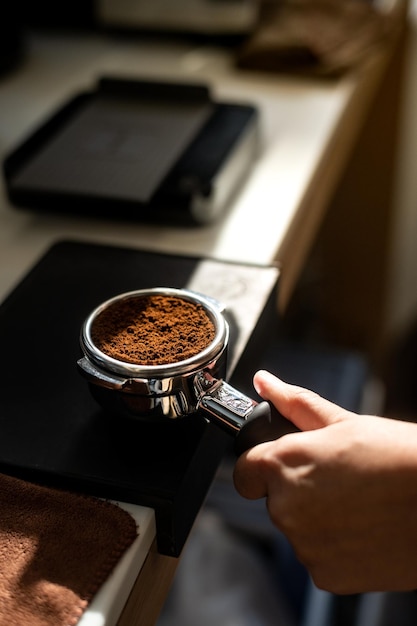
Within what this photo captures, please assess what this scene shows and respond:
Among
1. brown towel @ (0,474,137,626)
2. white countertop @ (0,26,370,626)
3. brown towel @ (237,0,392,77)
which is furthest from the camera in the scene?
brown towel @ (237,0,392,77)

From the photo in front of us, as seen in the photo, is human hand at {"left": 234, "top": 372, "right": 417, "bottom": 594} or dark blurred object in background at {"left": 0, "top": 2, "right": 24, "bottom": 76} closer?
human hand at {"left": 234, "top": 372, "right": 417, "bottom": 594}

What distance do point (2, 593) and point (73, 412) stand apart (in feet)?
0.43

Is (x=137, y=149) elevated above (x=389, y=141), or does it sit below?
above

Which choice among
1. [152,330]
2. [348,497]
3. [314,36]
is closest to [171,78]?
[314,36]

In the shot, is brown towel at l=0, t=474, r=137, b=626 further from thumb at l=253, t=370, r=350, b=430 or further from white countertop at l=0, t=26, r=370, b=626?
thumb at l=253, t=370, r=350, b=430

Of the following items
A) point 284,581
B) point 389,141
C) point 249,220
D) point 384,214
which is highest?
point 249,220

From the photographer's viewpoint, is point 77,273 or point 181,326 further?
point 77,273

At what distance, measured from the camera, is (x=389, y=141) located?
1.46 metres

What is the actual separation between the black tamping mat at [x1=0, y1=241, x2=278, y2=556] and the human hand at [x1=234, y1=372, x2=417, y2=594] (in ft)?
0.16

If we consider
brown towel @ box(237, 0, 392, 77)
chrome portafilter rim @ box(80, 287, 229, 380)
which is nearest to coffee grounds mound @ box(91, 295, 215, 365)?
chrome portafilter rim @ box(80, 287, 229, 380)

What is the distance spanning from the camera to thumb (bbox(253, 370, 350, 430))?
466mm

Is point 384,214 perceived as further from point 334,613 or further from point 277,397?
point 277,397

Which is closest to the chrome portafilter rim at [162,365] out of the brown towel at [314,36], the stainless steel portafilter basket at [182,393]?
the stainless steel portafilter basket at [182,393]

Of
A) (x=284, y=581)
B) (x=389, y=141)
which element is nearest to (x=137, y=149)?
(x=284, y=581)
